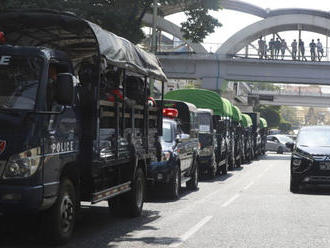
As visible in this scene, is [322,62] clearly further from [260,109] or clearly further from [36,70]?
[260,109]

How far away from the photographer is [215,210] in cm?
1220

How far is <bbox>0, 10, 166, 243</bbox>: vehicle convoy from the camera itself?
7.29 m

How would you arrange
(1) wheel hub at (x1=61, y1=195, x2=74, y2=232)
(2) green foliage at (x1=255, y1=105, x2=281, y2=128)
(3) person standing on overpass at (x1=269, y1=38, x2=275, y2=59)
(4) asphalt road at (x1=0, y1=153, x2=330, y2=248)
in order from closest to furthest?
(1) wheel hub at (x1=61, y1=195, x2=74, y2=232) < (4) asphalt road at (x1=0, y1=153, x2=330, y2=248) < (3) person standing on overpass at (x1=269, y1=38, x2=275, y2=59) < (2) green foliage at (x1=255, y1=105, x2=281, y2=128)

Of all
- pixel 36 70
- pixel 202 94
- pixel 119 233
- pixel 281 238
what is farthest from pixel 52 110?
pixel 202 94

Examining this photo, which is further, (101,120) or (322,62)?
(322,62)

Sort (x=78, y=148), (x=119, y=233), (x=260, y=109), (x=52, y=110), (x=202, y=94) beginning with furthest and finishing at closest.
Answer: (x=260, y=109) → (x=202, y=94) → (x=119, y=233) → (x=78, y=148) → (x=52, y=110)

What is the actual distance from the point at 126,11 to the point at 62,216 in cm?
2004

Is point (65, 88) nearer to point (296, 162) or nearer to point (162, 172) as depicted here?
point (162, 172)

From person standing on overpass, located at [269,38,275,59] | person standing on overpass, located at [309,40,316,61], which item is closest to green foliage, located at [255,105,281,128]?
person standing on overpass, located at [269,38,275,59]

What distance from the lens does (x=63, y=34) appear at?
9289mm

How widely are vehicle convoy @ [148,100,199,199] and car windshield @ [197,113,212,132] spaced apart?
2.36 metres

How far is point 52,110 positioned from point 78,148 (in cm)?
86

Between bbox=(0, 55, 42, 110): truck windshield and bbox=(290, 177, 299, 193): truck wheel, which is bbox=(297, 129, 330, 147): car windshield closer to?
bbox=(290, 177, 299, 193): truck wheel

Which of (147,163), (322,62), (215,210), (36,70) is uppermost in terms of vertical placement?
(322,62)
